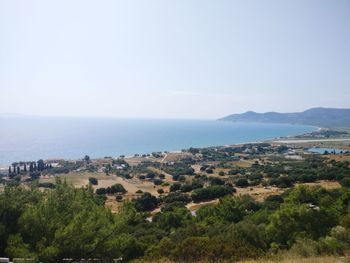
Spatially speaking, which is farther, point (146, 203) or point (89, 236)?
point (146, 203)

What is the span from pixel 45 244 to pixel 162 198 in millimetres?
31049

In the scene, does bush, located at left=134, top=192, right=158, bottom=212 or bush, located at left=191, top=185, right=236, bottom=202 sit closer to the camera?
bush, located at left=134, top=192, right=158, bottom=212

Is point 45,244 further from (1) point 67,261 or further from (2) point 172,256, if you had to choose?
(2) point 172,256

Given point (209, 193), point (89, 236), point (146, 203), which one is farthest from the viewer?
point (209, 193)

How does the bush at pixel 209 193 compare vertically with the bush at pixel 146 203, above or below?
above

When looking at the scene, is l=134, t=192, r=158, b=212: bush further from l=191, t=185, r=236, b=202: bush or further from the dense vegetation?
the dense vegetation

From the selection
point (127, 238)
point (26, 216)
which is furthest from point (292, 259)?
point (26, 216)

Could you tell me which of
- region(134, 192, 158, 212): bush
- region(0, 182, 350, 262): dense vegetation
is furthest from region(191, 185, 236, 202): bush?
region(0, 182, 350, 262): dense vegetation

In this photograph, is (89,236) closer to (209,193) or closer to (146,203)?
(146,203)

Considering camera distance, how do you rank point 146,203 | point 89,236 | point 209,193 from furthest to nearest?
point 209,193
point 146,203
point 89,236

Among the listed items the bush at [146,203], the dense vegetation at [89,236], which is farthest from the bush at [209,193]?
the dense vegetation at [89,236]

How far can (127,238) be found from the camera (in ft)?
39.2

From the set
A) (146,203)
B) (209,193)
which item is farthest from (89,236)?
(209,193)

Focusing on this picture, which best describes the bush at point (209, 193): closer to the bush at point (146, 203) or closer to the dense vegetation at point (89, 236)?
the bush at point (146, 203)
